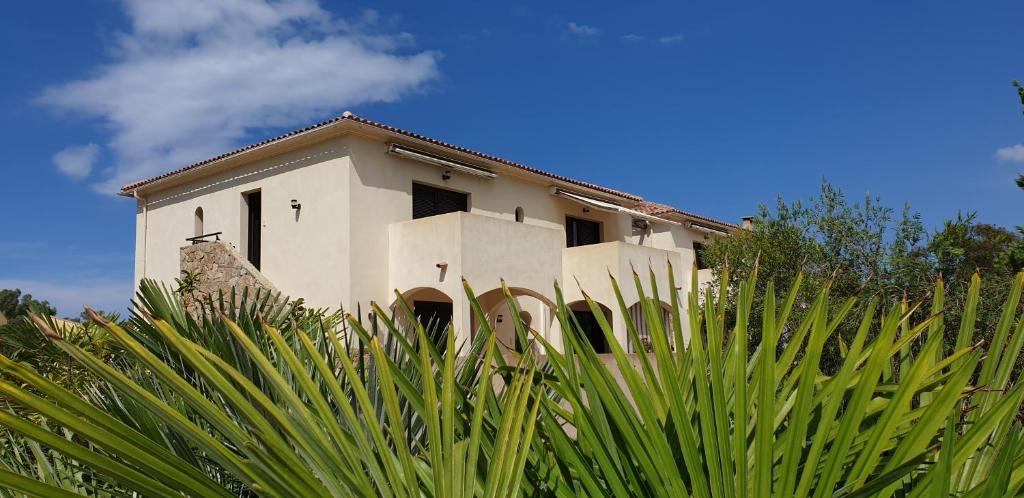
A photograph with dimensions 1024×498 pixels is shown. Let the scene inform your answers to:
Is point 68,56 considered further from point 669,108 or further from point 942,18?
point 942,18

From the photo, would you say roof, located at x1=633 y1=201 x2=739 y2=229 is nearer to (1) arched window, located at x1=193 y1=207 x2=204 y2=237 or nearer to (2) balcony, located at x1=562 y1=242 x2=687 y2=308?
(2) balcony, located at x1=562 y1=242 x2=687 y2=308

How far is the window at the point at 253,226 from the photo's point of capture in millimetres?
19875

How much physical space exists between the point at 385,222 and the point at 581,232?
8183 millimetres

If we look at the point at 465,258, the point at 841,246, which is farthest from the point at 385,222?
the point at 841,246

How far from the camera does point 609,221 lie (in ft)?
81.0

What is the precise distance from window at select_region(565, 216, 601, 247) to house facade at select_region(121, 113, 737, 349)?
0.21 metres

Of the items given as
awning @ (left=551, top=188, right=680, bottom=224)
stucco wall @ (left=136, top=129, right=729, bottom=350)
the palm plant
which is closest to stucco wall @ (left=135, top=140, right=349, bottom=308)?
stucco wall @ (left=136, top=129, right=729, bottom=350)

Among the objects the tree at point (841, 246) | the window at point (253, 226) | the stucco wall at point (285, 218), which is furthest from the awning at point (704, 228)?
the window at point (253, 226)

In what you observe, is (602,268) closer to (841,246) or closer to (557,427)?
(841,246)

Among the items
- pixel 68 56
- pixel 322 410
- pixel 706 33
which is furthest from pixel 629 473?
pixel 68 56

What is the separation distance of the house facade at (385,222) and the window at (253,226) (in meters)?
0.03

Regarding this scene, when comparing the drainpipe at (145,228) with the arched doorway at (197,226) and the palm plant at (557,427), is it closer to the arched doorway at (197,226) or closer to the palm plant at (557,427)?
the arched doorway at (197,226)

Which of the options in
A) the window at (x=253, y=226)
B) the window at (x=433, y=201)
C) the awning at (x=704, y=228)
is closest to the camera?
the window at (x=433, y=201)

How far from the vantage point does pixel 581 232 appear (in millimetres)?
24312
